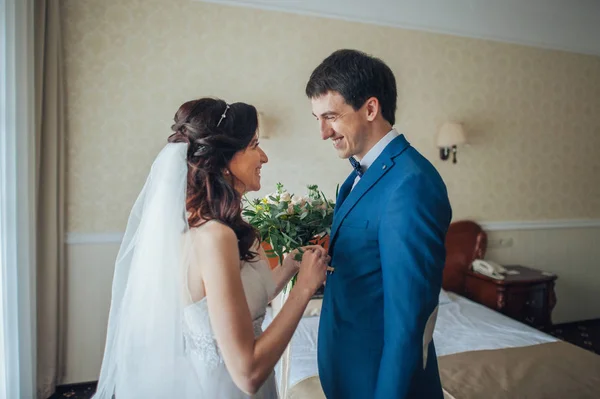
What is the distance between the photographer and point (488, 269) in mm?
3850

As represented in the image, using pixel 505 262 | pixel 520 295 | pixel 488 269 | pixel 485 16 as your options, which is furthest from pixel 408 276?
pixel 485 16

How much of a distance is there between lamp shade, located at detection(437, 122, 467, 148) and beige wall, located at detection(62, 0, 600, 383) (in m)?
0.17

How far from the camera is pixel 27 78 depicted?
8.27ft

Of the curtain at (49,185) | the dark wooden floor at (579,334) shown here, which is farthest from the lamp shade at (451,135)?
the curtain at (49,185)

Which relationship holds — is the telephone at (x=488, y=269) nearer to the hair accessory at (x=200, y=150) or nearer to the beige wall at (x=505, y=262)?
the beige wall at (x=505, y=262)

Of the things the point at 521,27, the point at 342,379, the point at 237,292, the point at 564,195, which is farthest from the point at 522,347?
the point at 521,27

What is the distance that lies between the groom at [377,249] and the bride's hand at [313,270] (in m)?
0.08

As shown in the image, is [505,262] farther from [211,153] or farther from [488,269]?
[211,153]

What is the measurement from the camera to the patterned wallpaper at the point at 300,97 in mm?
3150

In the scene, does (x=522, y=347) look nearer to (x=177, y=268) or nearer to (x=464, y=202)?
(x=464, y=202)

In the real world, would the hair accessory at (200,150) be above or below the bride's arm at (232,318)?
above

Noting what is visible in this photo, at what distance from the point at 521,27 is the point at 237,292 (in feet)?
15.4

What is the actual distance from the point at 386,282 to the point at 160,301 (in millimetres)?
719

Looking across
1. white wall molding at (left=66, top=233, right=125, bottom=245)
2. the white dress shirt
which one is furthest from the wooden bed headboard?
white wall molding at (left=66, top=233, right=125, bottom=245)
